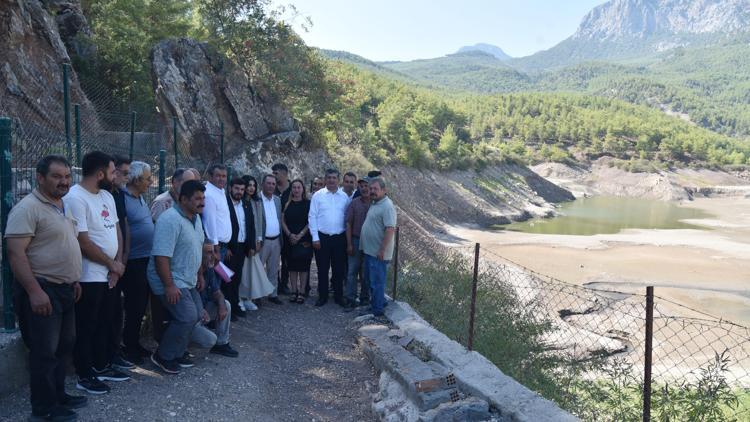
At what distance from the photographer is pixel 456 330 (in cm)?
718

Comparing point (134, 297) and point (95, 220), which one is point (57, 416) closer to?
point (134, 297)

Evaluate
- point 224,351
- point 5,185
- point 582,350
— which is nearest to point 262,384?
point 224,351

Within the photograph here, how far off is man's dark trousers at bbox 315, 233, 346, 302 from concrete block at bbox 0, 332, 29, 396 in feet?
11.5

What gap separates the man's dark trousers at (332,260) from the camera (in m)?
6.69

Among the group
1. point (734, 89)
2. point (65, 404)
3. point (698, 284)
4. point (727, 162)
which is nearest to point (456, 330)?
point (65, 404)

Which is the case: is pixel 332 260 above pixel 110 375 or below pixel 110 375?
above

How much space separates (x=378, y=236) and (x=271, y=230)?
1.41 m

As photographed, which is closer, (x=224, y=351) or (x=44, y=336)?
(x=44, y=336)

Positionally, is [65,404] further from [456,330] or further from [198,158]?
[198,158]

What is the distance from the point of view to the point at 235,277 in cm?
588

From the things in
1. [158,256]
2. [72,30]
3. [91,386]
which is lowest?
[91,386]

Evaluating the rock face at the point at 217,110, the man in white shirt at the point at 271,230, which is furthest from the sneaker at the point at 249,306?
the rock face at the point at 217,110

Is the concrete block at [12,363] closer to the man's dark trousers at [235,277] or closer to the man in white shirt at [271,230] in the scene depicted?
the man's dark trousers at [235,277]

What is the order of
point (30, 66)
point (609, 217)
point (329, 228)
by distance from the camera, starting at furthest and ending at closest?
point (609, 217), point (30, 66), point (329, 228)
